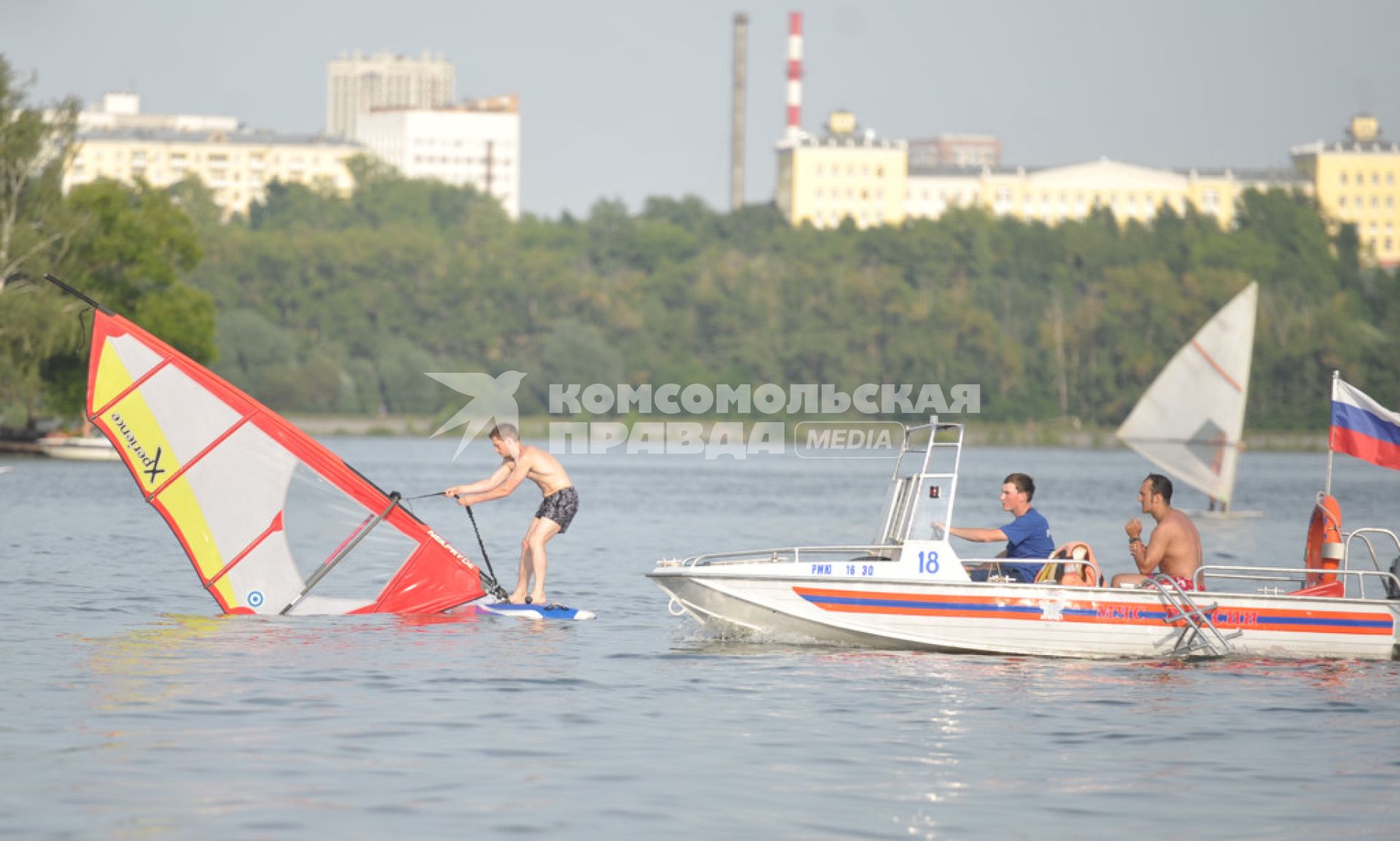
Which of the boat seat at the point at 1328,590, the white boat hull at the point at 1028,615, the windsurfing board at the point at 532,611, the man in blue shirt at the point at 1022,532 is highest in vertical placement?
the man in blue shirt at the point at 1022,532

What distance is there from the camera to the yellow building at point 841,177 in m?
182

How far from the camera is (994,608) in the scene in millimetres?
15703

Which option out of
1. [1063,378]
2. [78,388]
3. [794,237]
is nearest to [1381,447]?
[78,388]

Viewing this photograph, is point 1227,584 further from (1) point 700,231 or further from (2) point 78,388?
(1) point 700,231

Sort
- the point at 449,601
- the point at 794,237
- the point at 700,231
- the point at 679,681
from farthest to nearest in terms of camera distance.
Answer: the point at 700,231 < the point at 794,237 < the point at 449,601 < the point at 679,681

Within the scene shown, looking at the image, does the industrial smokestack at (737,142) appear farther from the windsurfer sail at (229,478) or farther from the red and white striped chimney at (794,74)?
the windsurfer sail at (229,478)

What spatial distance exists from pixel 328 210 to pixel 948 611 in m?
131

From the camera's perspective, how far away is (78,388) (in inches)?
2133

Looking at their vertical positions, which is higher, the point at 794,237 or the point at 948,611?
the point at 794,237

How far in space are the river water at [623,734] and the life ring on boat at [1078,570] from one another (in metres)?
0.68

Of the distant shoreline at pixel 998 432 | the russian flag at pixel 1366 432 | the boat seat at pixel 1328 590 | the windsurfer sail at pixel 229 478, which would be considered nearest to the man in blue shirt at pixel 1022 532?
the boat seat at pixel 1328 590

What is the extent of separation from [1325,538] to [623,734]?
22.3 ft
